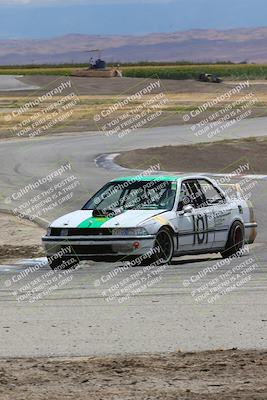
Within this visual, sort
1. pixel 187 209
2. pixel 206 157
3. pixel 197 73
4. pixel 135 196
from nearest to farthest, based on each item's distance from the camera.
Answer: pixel 187 209, pixel 135 196, pixel 206 157, pixel 197 73

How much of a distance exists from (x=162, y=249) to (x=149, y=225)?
433 mm

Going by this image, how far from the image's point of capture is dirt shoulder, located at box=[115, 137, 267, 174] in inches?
1383

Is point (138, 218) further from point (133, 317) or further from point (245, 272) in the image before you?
point (133, 317)

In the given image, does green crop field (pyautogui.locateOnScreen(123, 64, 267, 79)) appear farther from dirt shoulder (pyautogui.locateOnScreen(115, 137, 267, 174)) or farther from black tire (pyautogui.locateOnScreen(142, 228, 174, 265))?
black tire (pyautogui.locateOnScreen(142, 228, 174, 265))

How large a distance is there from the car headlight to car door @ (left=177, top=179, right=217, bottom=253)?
2.60 ft

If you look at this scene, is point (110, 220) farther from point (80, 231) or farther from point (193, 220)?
point (193, 220)

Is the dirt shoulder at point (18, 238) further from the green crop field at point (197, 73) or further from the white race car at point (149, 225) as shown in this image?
the green crop field at point (197, 73)

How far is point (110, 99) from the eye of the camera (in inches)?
2901

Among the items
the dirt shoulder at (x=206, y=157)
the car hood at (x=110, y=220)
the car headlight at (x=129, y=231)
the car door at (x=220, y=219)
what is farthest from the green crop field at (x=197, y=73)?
the car headlight at (x=129, y=231)

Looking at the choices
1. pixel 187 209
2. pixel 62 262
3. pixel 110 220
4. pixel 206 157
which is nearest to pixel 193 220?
pixel 187 209

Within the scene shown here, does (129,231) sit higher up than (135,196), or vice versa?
(135,196)

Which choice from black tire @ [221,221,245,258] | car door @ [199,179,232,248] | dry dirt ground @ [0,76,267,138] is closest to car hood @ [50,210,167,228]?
car door @ [199,179,232,248]

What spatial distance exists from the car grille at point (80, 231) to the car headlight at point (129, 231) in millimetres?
96

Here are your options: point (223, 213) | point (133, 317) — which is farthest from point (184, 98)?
point (133, 317)
